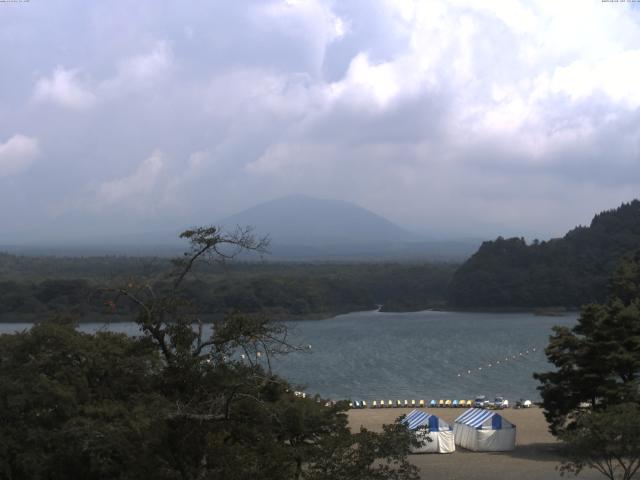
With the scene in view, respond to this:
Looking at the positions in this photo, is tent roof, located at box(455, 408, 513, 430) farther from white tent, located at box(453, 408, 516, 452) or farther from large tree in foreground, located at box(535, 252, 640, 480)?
large tree in foreground, located at box(535, 252, 640, 480)

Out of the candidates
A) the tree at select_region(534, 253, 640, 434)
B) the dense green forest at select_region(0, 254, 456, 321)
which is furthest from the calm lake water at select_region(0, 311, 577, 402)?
the tree at select_region(534, 253, 640, 434)

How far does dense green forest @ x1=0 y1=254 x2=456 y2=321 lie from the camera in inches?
1938

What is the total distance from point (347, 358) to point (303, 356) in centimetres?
218

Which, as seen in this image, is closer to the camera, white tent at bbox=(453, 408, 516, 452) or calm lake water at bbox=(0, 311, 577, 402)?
white tent at bbox=(453, 408, 516, 452)

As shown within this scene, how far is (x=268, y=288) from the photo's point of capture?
54.7 metres

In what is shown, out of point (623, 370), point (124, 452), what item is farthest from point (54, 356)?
point (623, 370)

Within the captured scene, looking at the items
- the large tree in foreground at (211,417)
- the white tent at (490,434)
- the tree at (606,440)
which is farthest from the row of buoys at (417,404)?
the large tree in foreground at (211,417)

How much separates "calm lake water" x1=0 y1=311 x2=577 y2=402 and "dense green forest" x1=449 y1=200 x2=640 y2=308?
479 centimetres

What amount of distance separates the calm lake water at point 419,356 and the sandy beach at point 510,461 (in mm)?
5346

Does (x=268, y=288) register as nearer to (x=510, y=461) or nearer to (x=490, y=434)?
(x=490, y=434)

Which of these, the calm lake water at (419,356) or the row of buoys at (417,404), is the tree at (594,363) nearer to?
the calm lake water at (419,356)

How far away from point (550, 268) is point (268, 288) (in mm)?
21162

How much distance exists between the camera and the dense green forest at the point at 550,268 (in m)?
58.6

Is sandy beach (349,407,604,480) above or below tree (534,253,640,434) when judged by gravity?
below
